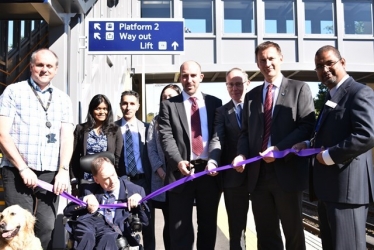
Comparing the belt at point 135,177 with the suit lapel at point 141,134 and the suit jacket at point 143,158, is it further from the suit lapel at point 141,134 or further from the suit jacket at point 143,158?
the suit lapel at point 141,134

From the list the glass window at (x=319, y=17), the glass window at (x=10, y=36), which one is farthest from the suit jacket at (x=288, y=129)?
the glass window at (x=319, y=17)

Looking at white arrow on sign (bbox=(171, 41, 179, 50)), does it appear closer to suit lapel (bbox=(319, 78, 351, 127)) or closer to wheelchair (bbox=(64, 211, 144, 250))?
wheelchair (bbox=(64, 211, 144, 250))

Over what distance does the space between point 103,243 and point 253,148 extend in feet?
5.37

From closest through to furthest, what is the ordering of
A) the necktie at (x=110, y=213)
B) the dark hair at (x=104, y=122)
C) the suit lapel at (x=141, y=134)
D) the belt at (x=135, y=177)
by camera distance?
the necktie at (x=110, y=213) → the dark hair at (x=104, y=122) → the belt at (x=135, y=177) → the suit lapel at (x=141, y=134)

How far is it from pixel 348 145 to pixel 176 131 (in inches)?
72.3

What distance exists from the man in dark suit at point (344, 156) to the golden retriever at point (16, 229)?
2490 mm

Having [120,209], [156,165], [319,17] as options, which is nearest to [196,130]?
[156,165]

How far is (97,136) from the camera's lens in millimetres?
5312

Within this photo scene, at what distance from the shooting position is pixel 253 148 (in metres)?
4.23

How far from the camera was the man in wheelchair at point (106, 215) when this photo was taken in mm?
3867

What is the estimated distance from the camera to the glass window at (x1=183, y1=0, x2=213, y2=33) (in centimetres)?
2028

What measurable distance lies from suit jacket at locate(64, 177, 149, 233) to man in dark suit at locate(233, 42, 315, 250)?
3.38 feet

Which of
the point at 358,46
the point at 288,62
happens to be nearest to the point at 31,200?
the point at 288,62

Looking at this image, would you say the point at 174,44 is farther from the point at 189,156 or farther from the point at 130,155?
the point at 189,156
